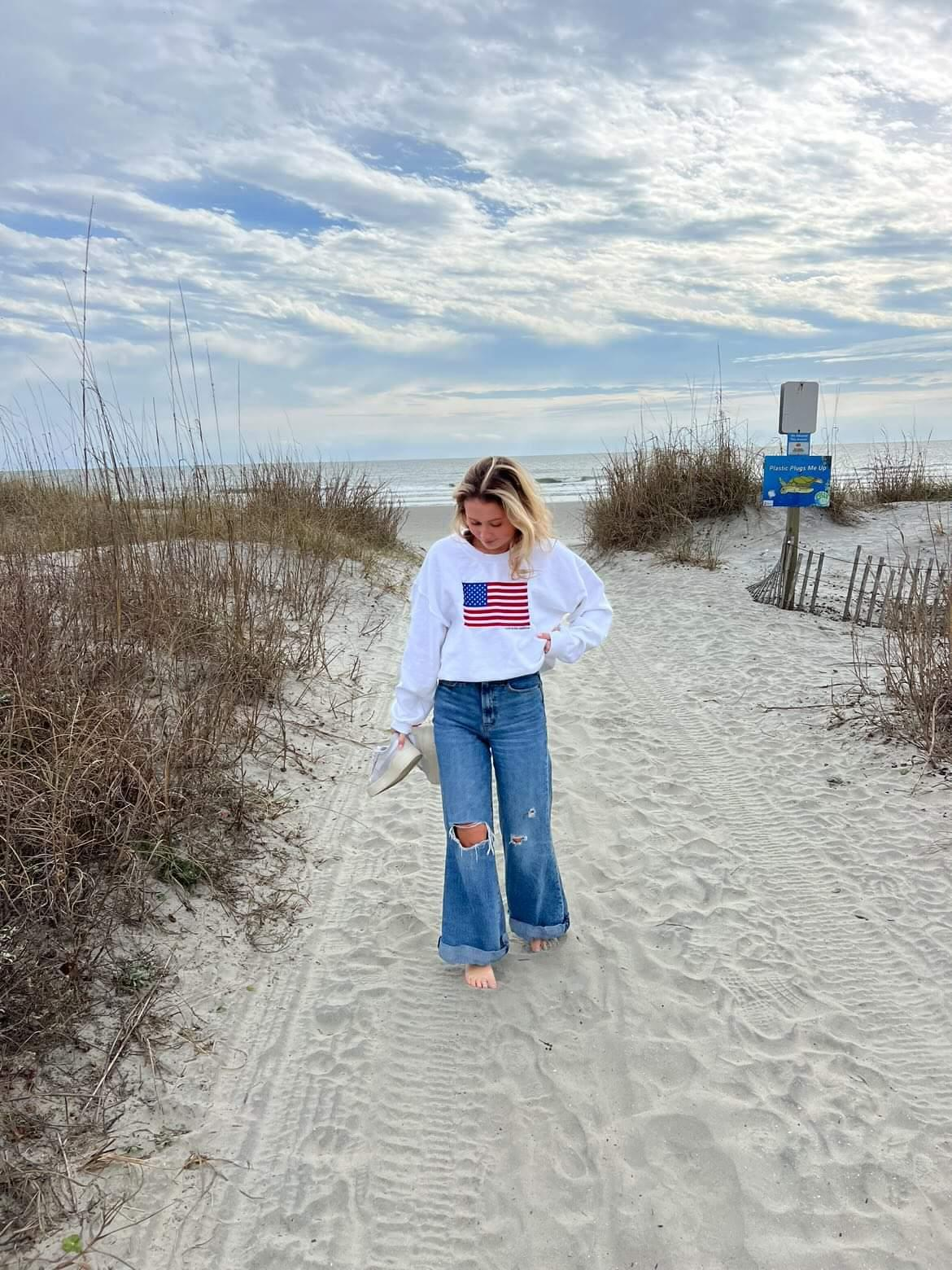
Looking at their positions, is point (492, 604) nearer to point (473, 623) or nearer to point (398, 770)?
point (473, 623)

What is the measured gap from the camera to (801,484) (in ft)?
25.4

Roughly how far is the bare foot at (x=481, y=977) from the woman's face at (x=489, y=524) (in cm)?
141

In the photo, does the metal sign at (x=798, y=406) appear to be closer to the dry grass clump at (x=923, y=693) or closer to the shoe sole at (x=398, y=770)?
the dry grass clump at (x=923, y=693)

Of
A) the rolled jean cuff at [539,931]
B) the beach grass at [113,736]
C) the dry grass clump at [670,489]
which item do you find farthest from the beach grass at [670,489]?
the rolled jean cuff at [539,931]

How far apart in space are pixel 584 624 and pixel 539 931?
1134 mm

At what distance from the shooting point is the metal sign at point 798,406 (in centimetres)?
759

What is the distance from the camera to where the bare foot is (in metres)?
2.84

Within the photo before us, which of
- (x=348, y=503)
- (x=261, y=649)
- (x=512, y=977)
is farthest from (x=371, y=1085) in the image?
A: (x=348, y=503)

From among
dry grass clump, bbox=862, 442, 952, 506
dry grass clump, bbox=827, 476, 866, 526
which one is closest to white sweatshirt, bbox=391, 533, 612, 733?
dry grass clump, bbox=827, 476, 866, 526

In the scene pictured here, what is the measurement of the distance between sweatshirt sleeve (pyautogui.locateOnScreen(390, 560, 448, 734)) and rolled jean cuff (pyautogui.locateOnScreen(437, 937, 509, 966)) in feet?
2.69

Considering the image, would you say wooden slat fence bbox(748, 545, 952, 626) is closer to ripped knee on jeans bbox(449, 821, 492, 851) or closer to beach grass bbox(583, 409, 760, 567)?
beach grass bbox(583, 409, 760, 567)

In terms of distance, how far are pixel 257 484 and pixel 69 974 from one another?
784 centimetres

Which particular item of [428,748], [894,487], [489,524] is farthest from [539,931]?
[894,487]

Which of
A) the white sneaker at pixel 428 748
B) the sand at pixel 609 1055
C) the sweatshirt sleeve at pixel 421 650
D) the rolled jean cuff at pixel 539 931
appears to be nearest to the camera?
the sand at pixel 609 1055
